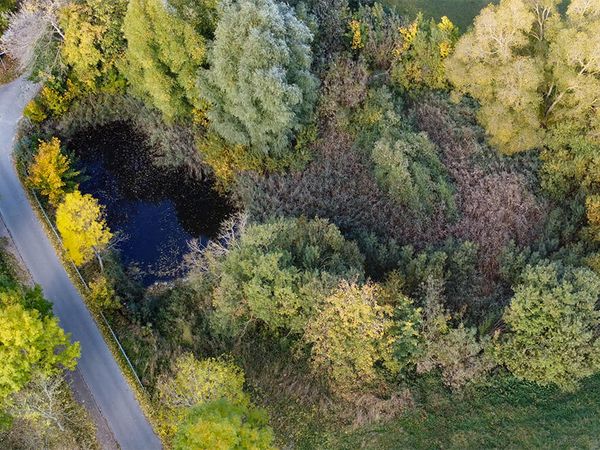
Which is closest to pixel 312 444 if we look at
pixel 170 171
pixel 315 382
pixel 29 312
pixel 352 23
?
pixel 315 382

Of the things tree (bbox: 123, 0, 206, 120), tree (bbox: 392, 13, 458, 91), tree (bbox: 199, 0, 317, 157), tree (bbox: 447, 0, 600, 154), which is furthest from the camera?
tree (bbox: 392, 13, 458, 91)

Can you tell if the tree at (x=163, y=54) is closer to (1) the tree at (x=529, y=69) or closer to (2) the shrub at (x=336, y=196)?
(2) the shrub at (x=336, y=196)

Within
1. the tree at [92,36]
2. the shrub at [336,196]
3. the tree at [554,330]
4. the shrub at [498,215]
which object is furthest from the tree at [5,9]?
the tree at [554,330]

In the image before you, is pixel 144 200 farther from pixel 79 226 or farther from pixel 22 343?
pixel 22 343

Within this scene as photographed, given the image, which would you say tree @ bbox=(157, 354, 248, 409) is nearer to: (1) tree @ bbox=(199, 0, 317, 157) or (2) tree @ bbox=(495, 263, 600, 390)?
(2) tree @ bbox=(495, 263, 600, 390)

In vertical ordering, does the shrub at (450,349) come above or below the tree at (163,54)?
below

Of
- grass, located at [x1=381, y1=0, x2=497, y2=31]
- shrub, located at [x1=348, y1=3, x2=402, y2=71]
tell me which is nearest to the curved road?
shrub, located at [x1=348, y1=3, x2=402, y2=71]

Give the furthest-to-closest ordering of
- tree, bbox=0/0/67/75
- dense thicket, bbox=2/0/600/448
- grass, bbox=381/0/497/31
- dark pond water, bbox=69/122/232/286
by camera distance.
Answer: grass, bbox=381/0/497/31, tree, bbox=0/0/67/75, dark pond water, bbox=69/122/232/286, dense thicket, bbox=2/0/600/448

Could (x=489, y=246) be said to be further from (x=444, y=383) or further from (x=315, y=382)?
(x=315, y=382)
